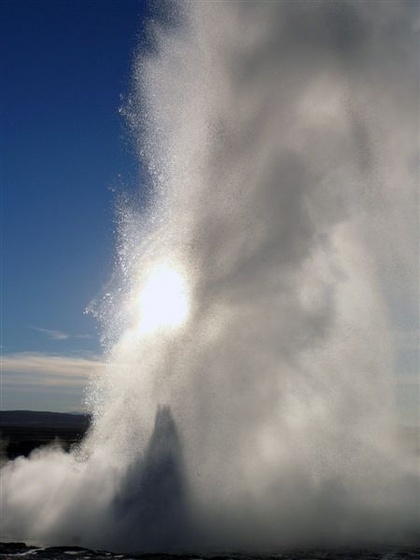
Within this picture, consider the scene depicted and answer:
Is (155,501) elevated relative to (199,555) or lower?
elevated

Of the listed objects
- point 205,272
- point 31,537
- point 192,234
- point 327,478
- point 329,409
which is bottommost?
point 31,537

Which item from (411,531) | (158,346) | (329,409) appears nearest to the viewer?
(411,531)

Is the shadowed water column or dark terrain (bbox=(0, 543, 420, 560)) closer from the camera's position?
dark terrain (bbox=(0, 543, 420, 560))

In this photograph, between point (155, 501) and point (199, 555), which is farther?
point (155, 501)

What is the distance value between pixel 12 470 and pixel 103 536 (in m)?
11.4

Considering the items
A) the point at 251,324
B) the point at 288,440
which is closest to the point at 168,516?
the point at 288,440

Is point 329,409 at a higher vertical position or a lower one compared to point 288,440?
higher

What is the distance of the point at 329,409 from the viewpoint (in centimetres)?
2364

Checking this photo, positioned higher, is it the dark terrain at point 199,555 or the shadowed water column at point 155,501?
the shadowed water column at point 155,501

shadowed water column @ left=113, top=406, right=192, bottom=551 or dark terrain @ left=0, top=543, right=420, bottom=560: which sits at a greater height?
shadowed water column @ left=113, top=406, right=192, bottom=551

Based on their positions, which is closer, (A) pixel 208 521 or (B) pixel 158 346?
(A) pixel 208 521

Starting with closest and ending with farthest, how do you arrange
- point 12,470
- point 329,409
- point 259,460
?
point 259,460
point 329,409
point 12,470

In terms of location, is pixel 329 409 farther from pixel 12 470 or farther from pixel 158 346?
pixel 12 470

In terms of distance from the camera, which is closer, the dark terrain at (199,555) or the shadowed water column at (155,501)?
the dark terrain at (199,555)
